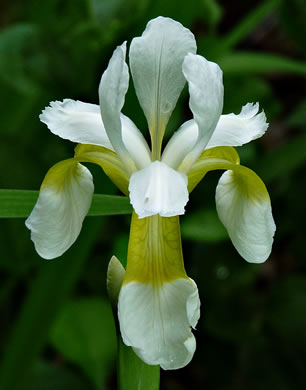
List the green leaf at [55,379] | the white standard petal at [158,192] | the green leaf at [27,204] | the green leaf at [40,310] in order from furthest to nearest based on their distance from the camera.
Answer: the green leaf at [55,379] → the green leaf at [40,310] → the green leaf at [27,204] → the white standard petal at [158,192]

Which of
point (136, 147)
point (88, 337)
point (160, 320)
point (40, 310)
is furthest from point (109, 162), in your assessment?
point (88, 337)

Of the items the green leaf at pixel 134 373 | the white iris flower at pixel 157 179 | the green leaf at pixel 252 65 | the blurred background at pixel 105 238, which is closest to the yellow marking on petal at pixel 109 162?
the white iris flower at pixel 157 179

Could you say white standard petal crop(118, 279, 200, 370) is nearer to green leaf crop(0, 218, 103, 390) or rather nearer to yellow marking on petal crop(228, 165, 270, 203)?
yellow marking on petal crop(228, 165, 270, 203)

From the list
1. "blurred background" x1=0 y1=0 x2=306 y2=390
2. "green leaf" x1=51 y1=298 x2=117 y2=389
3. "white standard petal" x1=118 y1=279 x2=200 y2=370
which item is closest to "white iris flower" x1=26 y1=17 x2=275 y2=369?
"white standard petal" x1=118 y1=279 x2=200 y2=370

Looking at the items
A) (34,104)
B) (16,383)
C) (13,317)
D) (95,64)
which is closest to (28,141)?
(34,104)

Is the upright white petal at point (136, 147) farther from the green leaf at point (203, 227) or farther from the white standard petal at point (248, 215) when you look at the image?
the green leaf at point (203, 227)
